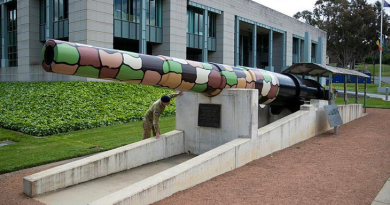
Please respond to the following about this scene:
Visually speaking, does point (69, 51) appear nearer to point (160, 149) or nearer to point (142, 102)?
point (160, 149)

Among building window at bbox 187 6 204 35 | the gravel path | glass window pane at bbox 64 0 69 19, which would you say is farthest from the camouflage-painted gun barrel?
building window at bbox 187 6 204 35

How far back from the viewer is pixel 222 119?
25.3 ft

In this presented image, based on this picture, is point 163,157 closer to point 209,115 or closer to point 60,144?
point 209,115

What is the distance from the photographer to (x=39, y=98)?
16438 mm

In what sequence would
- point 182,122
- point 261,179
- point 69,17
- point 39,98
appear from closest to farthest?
Result: point 261,179 → point 182,122 → point 39,98 → point 69,17

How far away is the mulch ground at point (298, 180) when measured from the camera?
527 centimetres

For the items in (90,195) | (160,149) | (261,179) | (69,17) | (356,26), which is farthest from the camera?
(356,26)

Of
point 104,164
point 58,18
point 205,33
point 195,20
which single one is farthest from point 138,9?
point 104,164

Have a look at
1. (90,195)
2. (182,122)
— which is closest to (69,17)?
(182,122)

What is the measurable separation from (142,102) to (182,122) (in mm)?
9207

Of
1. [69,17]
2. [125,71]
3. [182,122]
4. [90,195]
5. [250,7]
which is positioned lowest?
[90,195]

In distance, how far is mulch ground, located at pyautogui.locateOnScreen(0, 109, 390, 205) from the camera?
5270 mm

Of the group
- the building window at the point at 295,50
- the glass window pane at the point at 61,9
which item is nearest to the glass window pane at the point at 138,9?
the glass window pane at the point at 61,9

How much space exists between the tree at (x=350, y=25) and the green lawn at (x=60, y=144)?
4842 cm
